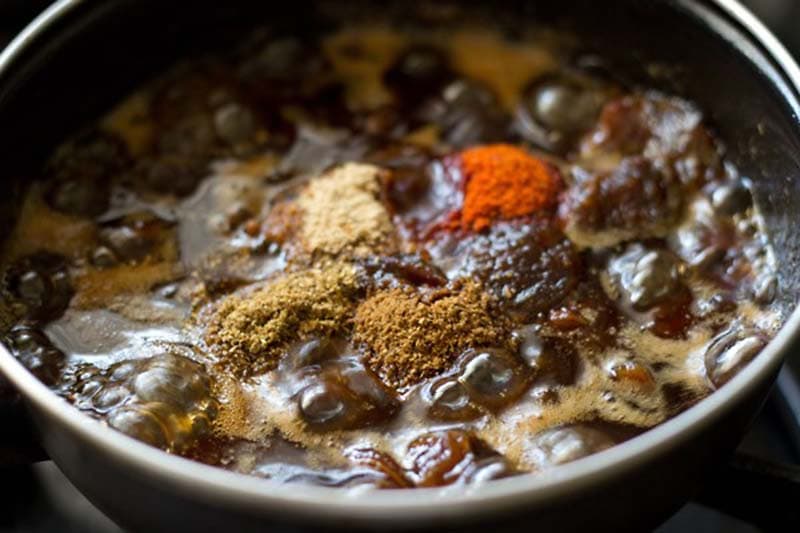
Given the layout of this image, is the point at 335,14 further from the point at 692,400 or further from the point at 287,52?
the point at 692,400

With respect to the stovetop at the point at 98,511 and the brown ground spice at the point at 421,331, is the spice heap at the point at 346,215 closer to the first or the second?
the brown ground spice at the point at 421,331

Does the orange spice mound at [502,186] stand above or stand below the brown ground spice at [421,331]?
above

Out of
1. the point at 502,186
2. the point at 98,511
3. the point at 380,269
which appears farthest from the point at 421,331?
the point at 98,511

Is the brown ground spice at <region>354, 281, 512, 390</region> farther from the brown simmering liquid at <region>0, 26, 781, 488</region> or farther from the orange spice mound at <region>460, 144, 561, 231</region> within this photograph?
the orange spice mound at <region>460, 144, 561, 231</region>

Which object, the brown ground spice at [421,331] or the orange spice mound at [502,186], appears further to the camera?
the orange spice mound at [502,186]

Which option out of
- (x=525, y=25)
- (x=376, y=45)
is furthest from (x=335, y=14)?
(x=525, y=25)

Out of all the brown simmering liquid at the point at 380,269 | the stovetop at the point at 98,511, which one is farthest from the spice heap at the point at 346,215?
the stovetop at the point at 98,511

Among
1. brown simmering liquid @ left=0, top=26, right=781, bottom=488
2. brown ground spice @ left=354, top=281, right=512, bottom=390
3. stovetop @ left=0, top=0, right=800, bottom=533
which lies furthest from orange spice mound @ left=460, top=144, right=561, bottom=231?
stovetop @ left=0, top=0, right=800, bottom=533

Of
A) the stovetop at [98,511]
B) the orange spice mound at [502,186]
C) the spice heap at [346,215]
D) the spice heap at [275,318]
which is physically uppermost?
the orange spice mound at [502,186]
